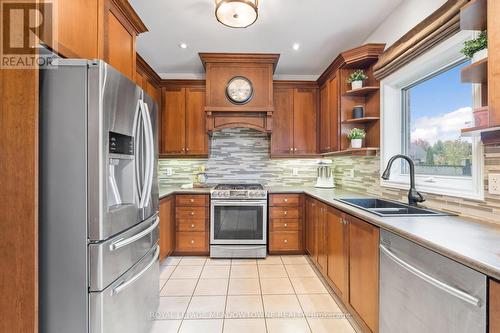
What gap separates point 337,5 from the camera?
2.18 m

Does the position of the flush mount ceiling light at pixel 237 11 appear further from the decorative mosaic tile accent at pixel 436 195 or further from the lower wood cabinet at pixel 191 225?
the lower wood cabinet at pixel 191 225

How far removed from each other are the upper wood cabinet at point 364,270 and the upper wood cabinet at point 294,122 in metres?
1.85

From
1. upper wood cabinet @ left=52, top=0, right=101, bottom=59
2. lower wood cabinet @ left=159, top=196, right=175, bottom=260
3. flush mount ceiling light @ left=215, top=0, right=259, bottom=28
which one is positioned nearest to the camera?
upper wood cabinet @ left=52, top=0, right=101, bottom=59

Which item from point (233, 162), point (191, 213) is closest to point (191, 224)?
point (191, 213)

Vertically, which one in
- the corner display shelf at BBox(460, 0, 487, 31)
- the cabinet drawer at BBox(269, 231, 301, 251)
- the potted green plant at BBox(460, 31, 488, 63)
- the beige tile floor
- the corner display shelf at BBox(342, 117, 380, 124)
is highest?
the corner display shelf at BBox(460, 0, 487, 31)

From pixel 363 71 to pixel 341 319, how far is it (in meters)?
2.45

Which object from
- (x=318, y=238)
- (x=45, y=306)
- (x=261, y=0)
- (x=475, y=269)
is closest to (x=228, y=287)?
(x=318, y=238)

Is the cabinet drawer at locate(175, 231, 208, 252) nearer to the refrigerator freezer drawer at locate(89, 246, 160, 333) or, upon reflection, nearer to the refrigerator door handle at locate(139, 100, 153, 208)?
the refrigerator freezer drawer at locate(89, 246, 160, 333)

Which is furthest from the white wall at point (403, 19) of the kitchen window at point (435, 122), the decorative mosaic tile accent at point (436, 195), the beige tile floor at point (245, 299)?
the beige tile floor at point (245, 299)

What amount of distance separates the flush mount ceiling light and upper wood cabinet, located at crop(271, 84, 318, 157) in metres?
1.69

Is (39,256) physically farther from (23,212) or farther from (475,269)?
(475,269)

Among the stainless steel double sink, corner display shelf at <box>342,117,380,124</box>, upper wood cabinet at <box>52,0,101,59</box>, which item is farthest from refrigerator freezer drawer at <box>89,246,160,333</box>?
corner display shelf at <box>342,117,380,124</box>

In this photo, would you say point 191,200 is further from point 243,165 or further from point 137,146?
point 137,146

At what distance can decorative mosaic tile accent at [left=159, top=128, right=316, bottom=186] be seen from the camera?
3811 millimetres
